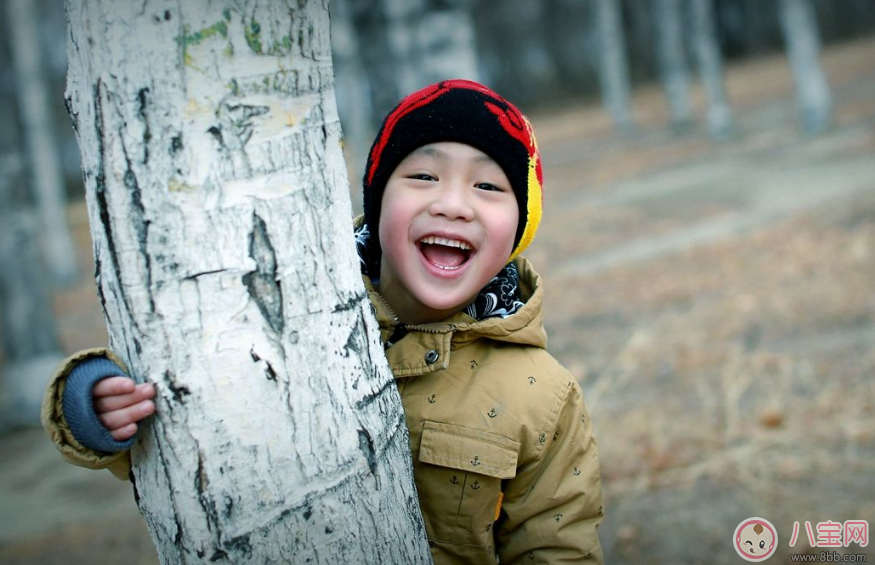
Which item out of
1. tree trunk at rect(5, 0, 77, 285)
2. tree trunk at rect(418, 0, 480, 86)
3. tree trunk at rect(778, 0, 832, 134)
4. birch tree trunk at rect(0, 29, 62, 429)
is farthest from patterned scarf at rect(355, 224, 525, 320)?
tree trunk at rect(778, 0, 832, 134)

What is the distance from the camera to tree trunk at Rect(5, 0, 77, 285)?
1096 cm

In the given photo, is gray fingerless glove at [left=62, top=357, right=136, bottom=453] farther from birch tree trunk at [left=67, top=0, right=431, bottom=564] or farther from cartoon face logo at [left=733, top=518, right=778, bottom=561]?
cartoon face logo at [left=733, top=518, right=778, bottom=561]

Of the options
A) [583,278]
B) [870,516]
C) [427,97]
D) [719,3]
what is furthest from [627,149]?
[719,3]

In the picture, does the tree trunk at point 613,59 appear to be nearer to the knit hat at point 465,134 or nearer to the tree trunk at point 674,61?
the tree trunk at point 674,61

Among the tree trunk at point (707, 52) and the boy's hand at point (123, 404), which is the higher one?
the tree trunk at point (707, 52)

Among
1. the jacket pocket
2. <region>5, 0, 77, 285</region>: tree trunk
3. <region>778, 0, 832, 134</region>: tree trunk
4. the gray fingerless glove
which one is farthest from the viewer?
<region>778, 0, 832, 134</region>: tree trunk

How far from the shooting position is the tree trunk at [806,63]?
1197cm

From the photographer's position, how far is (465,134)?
5.78 feet

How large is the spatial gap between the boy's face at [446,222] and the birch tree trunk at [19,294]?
211 inches

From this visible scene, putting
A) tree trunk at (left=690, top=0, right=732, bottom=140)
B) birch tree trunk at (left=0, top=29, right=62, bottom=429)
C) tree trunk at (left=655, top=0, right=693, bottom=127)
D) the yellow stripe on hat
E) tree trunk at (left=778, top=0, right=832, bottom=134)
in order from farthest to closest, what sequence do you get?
1. tree trunk at (left=655, top=0, right=693, bottom=127)
2. tree trunk at (left=690, top=0, right=732, bottom=140)
3. tree trunk at (left=778, top=0, right=832, bottom=134)
4. birch tree trunk at (left=0, top=29, right=62, bottom=429)
5. the yellow stripe on hat

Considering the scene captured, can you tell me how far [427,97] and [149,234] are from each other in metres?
0.89

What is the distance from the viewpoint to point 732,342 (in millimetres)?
5051

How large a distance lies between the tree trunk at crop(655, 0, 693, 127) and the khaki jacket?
15.9m

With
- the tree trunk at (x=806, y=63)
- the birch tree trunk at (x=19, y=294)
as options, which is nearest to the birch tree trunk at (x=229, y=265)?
the birch tree trunk at (x=19, y=294)
